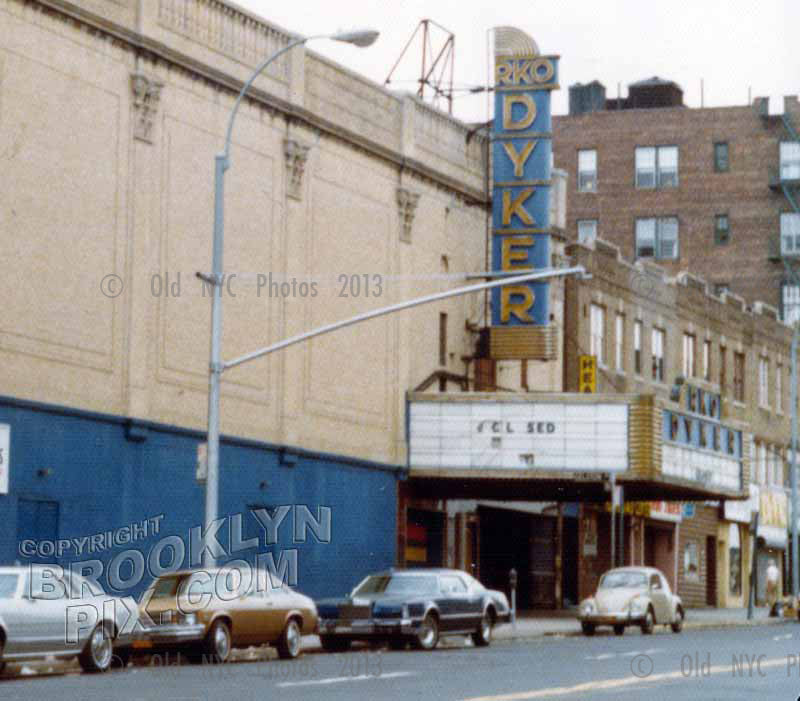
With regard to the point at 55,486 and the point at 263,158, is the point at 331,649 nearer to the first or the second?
the point at 55,486

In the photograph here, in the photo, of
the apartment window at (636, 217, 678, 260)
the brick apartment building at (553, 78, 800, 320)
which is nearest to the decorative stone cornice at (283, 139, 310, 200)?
the brick apartment building at (553, 78, 800, 320)

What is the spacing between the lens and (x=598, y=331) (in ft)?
190

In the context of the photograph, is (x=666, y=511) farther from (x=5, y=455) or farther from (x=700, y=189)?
(x=5, y=455)

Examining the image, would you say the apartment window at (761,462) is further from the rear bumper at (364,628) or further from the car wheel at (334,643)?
the rear bumper at (364,628)

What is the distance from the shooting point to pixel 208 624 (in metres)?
28.0

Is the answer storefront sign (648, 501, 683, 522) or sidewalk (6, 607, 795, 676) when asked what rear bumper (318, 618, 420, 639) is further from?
storefront sign (648, 501, 683, 522)

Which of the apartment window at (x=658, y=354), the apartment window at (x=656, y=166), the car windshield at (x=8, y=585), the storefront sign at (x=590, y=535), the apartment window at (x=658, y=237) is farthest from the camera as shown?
the apartment window at (x=656, y=166)

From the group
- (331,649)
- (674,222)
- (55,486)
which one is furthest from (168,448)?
(674,222)

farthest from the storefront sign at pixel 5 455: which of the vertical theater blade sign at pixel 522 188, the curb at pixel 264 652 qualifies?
the vertical theater blade sign at pixel 522 188

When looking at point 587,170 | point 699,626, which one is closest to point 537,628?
point 699,626

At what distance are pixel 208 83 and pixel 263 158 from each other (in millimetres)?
2829

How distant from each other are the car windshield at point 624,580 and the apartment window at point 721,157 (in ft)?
148

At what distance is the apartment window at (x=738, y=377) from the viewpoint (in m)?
71.8

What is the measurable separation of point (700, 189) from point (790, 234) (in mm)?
4784
